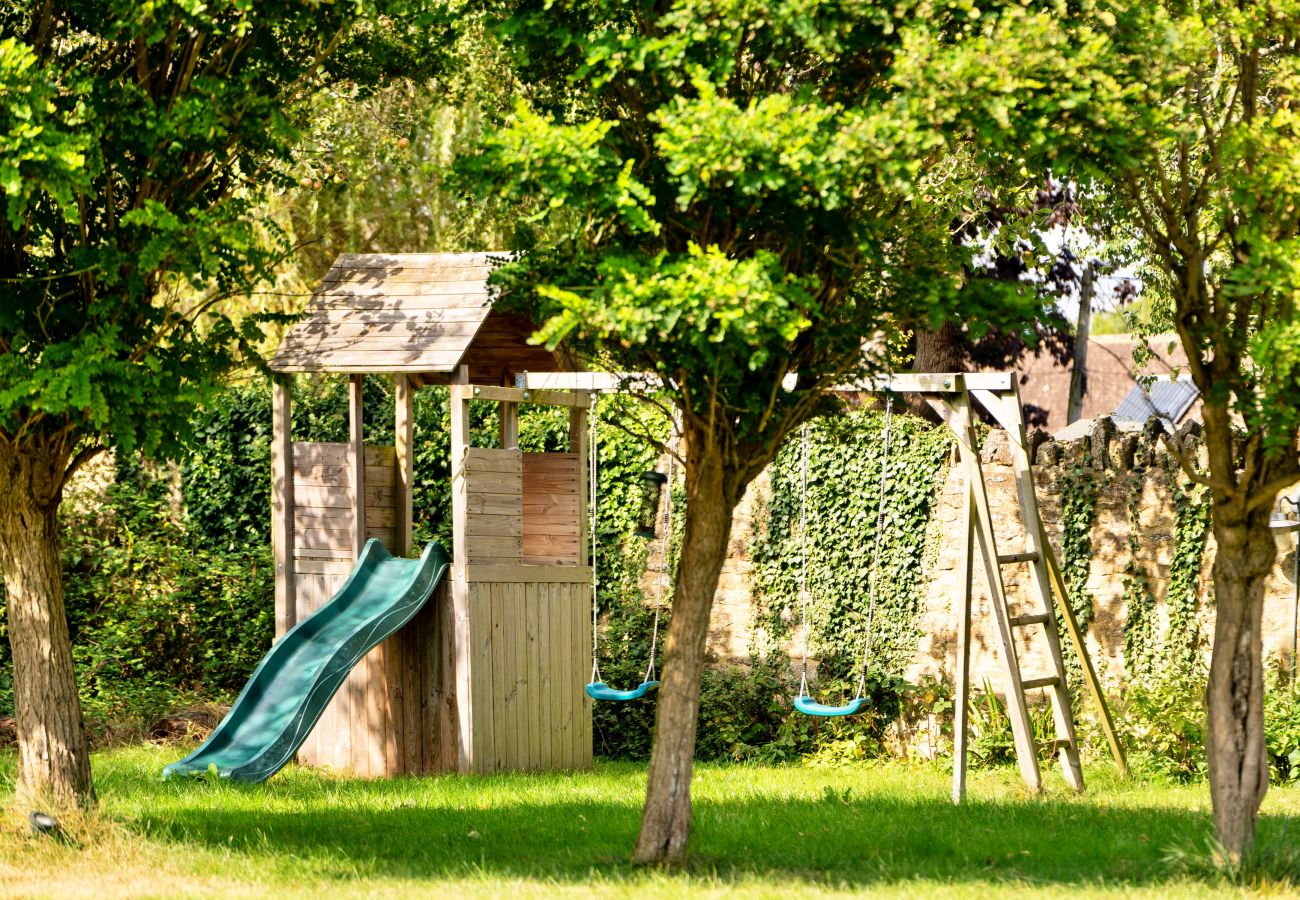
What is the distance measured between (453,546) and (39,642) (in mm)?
4296

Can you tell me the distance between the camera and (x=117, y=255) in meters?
7.64

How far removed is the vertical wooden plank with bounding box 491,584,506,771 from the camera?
11.7 m

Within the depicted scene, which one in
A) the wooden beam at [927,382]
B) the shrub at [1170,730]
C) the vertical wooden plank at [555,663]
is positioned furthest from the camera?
the vertical wooden plank at [555,663]

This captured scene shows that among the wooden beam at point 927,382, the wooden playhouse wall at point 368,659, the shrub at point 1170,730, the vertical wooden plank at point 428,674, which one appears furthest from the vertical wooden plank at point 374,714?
the shrub at point 1170,730

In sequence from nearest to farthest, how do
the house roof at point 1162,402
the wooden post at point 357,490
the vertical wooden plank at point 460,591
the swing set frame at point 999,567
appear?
the swing set frame at point 999,567 → the vertical wooden plank at point 460,591 → the wooden post at point 357,490 → the house roof at point 1162,402

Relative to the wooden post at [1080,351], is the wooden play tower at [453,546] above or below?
below

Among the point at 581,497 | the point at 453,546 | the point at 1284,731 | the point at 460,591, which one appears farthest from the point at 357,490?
the point at 1284,731

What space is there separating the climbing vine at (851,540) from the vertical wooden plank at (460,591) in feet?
9.94

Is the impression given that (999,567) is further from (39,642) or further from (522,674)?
(39,642)

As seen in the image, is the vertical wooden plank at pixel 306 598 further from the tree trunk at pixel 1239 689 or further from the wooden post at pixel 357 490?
the tree trunk at pixel 1239 689

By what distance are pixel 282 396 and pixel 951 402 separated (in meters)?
5.27

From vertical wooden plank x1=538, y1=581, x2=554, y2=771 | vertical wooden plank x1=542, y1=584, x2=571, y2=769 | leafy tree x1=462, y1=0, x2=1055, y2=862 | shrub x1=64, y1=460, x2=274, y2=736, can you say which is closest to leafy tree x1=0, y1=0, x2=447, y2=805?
leafy tree x1=462, y1=0, x2=1055, y2=862

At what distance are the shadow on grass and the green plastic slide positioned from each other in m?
0.34

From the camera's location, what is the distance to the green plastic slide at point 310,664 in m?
10.6
